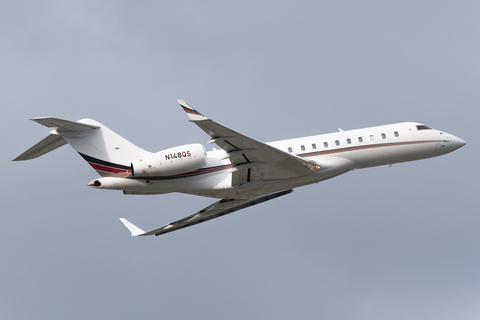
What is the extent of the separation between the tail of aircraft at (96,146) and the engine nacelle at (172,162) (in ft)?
4.33

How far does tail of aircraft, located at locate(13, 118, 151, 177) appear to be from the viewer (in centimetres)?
2256

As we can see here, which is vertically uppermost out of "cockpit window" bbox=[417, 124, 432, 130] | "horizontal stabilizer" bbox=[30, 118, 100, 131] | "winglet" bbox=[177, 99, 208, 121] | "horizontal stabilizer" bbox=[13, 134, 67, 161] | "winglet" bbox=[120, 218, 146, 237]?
"cockpit window" bbox=[417, 124, 432, 130]

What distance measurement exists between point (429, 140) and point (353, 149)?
161 inches

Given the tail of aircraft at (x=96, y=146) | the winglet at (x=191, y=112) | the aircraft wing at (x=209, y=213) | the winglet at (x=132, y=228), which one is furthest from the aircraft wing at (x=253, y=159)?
the winglet at (x=132, y=228)

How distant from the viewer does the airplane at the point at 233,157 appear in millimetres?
22016

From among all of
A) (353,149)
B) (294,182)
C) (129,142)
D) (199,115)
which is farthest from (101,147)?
(353,149)

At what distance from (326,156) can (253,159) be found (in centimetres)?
364

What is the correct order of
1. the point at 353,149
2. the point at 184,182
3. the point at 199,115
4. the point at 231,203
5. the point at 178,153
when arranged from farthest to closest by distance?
the point at 231,203
the point at 353,149
the point at 184,182
the point at 178,153
the point at 199,115

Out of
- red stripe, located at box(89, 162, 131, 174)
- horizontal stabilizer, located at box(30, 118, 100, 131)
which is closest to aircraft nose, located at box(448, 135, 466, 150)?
red stripe, located at box(89, 162, 131, 174)

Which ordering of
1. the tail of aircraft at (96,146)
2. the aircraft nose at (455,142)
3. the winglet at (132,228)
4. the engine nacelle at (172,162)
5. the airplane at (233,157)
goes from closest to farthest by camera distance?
the engine nacelle at (172,162), the airplane at (233,157), the tail of aircraft at (96,146), the aircraft nose at (455,142), the winglet at (132,228)

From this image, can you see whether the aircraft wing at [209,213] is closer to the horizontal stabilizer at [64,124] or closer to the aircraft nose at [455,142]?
the horizontal stabilizer at [64,124]

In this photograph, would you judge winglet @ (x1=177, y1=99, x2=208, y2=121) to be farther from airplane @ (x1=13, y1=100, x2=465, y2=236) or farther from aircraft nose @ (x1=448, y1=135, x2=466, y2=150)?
aircraft nose @ (x1=448, y1=135, x2=466, y2=150)

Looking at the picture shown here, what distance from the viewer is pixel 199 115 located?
19625 mm

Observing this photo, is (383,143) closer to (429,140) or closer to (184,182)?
(429,140)
